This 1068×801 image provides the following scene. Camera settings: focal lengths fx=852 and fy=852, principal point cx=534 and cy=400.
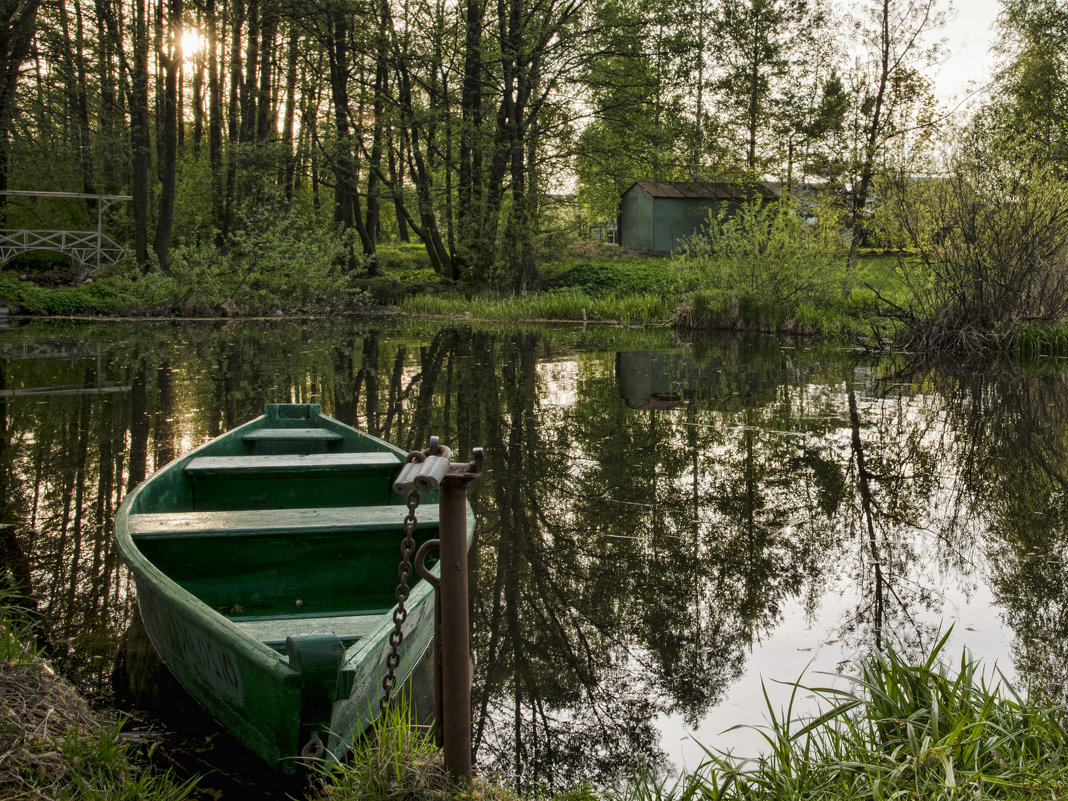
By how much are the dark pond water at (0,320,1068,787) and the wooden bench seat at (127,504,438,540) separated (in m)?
0.49

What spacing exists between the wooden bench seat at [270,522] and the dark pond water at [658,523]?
0.49m

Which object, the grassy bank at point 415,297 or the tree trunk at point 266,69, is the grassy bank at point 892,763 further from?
the tree trunk at point 266,69

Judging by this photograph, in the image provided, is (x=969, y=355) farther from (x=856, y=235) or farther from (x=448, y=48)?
(x=448, y=48)

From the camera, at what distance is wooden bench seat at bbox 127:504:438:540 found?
325 centimetres

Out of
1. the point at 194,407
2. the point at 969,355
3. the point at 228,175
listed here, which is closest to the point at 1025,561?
the point at 194,407

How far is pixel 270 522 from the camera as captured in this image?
3.37 meters

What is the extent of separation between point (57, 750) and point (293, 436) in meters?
3.12

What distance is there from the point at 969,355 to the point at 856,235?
1370cm

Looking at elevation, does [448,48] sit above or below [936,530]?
above

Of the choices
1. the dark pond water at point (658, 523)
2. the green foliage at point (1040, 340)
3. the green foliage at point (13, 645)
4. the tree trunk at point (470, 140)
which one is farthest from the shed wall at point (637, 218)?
the green foliage at point (13, 645)

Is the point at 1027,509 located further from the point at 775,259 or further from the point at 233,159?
the point at 233,159

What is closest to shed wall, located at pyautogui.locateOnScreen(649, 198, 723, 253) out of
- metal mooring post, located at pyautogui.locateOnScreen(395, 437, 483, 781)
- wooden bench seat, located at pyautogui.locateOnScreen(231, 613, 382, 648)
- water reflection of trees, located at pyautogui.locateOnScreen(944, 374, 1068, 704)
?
water reflection of trees, located at pyautogui.locateOnScreen(944, 374, 1068, 704)

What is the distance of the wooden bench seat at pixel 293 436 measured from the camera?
210 inches

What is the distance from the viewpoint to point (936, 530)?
4.77 metres
